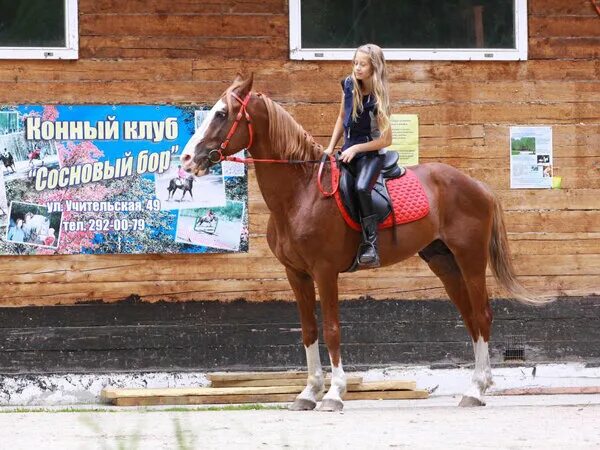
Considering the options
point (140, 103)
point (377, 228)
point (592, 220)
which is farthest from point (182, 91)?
point (592, 220)

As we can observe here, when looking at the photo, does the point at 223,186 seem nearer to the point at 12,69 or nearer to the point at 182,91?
the point at 182,91

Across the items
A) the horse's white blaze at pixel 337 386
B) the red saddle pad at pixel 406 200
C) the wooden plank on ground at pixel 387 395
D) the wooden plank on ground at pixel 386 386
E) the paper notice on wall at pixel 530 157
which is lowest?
the wooden plank on ground at pixel 387 395

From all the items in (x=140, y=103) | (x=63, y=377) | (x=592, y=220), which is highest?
(x=140, y=103)

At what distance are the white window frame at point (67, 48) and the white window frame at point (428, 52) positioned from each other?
5.84ft

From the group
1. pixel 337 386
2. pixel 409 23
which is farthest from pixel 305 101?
pixel 337 386

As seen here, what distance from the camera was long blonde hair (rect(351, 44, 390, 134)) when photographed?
9492 millimetres

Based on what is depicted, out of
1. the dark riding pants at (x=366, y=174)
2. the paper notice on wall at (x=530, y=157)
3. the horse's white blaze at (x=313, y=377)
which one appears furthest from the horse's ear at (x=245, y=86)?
the paper notice on wall at (x=530, y=157)

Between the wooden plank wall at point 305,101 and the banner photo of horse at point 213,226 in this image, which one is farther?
the banner photo of horse at point 213,226

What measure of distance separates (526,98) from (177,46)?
9.97ft

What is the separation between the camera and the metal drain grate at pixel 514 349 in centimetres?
1184

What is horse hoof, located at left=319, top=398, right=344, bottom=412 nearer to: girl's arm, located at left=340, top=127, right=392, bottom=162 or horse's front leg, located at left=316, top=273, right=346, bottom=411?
horse's front leg, located at left=316, top=273, right=346, bottom=411

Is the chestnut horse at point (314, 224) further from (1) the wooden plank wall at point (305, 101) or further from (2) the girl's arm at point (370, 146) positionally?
(1) the wooden plank wall at point (305, 101)

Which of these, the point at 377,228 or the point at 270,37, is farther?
the point at 270,37

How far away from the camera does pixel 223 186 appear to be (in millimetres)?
11352
